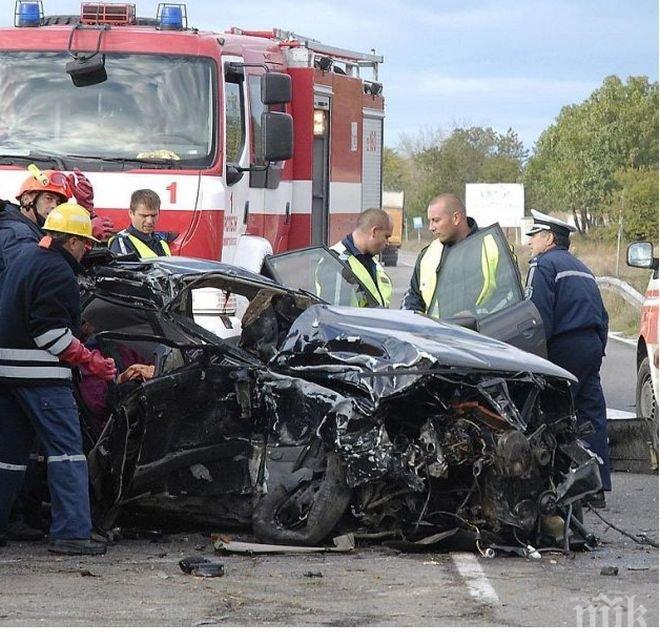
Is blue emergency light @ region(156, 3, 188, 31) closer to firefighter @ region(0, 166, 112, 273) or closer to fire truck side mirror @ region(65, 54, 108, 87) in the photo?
fire truck side mirror @ region(65, 54, 108, 87)

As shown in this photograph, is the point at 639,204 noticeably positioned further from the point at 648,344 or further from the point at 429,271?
the point at 429,271

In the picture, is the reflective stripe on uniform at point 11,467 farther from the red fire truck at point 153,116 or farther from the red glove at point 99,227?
the red fire truck at point 153,116

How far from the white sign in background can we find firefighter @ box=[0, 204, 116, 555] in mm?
37926

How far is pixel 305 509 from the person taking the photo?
7293mm

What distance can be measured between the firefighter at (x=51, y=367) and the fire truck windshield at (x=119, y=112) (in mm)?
3854

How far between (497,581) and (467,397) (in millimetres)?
1011

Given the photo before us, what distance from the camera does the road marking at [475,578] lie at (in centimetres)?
616

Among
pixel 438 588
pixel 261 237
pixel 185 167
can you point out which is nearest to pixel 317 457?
pixel 438 588

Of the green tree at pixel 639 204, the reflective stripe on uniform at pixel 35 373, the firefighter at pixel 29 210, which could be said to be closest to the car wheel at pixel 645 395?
the firefighter at pixel 29 210

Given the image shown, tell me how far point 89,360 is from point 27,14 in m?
5.47

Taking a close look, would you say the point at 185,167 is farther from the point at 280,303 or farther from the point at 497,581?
the point at 497,581

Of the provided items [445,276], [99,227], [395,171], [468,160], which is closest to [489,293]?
[445,276]

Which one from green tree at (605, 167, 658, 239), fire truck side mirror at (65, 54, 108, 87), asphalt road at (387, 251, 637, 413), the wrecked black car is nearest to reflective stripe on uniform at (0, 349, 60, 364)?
the wrecked black car

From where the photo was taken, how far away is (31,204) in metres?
8.20
